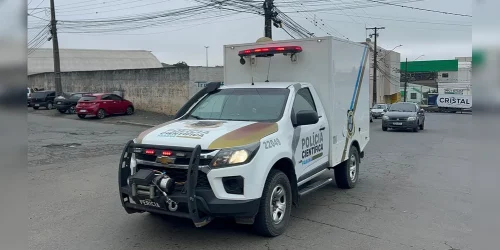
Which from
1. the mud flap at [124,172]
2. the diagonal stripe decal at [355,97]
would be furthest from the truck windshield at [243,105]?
the diagonal stripe decal at [355,97]

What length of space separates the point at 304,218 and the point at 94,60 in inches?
2675

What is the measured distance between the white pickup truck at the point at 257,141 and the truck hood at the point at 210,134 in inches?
0.5

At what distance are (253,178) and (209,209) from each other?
60 cm

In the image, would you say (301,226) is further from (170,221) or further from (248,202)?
(170,221)

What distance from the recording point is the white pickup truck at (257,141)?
4.57 meters

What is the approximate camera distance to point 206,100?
21.3 feet

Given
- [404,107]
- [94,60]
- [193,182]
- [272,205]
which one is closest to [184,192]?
[193,182]

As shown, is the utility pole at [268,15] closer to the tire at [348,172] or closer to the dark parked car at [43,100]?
the tire at [348,172]

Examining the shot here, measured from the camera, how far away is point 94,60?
221 feet

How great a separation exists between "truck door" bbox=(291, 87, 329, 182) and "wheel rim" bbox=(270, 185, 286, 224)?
0.49 meters

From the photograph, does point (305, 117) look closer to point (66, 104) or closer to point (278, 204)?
point (278, 204)

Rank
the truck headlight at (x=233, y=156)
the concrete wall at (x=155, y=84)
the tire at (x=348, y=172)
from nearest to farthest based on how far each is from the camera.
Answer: the truck headlight at (x=233, y=156)
the tire at (x=348, y=172)
the concrete wall at (x=155, y=84)

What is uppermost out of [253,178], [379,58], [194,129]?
[379,58]

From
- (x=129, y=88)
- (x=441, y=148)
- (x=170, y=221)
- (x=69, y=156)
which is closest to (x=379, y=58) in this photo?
(x=129, y=88)
